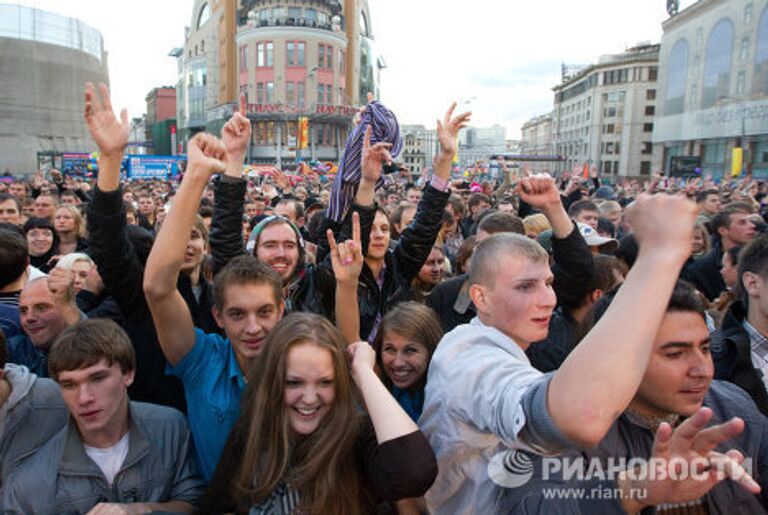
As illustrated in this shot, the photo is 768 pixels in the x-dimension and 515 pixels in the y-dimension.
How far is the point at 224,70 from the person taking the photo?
55.4 metres

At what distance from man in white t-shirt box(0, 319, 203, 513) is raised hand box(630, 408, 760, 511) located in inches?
71.8

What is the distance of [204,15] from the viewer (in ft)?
202

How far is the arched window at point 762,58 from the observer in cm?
3447

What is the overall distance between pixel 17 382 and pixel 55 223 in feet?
14.9

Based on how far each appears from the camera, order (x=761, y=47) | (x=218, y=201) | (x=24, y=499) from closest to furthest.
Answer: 1. (x=24, y=499)
2. (x=218, y=201)
3. (x=761, y=47)

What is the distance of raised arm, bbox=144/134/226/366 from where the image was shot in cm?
227

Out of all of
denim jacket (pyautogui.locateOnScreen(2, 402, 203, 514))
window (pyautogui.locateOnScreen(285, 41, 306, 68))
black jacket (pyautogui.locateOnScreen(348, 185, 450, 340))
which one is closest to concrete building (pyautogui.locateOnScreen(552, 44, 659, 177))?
window (pyautogui.locateOnScreen(285, 41, 306, 68))

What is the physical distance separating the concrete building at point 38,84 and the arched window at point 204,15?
20903 millimetres

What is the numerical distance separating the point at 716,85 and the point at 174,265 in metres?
48.6

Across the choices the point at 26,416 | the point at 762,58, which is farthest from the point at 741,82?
the point at 26,416

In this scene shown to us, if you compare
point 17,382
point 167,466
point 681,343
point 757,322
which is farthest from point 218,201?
point 757,322

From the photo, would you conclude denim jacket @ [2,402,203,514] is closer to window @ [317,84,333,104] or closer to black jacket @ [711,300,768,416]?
black jacket @ [711,300,768,416]

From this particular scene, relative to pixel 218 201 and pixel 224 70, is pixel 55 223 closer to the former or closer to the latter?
pixel 218 201

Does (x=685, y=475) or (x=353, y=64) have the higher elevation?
(x=353, y=64)
